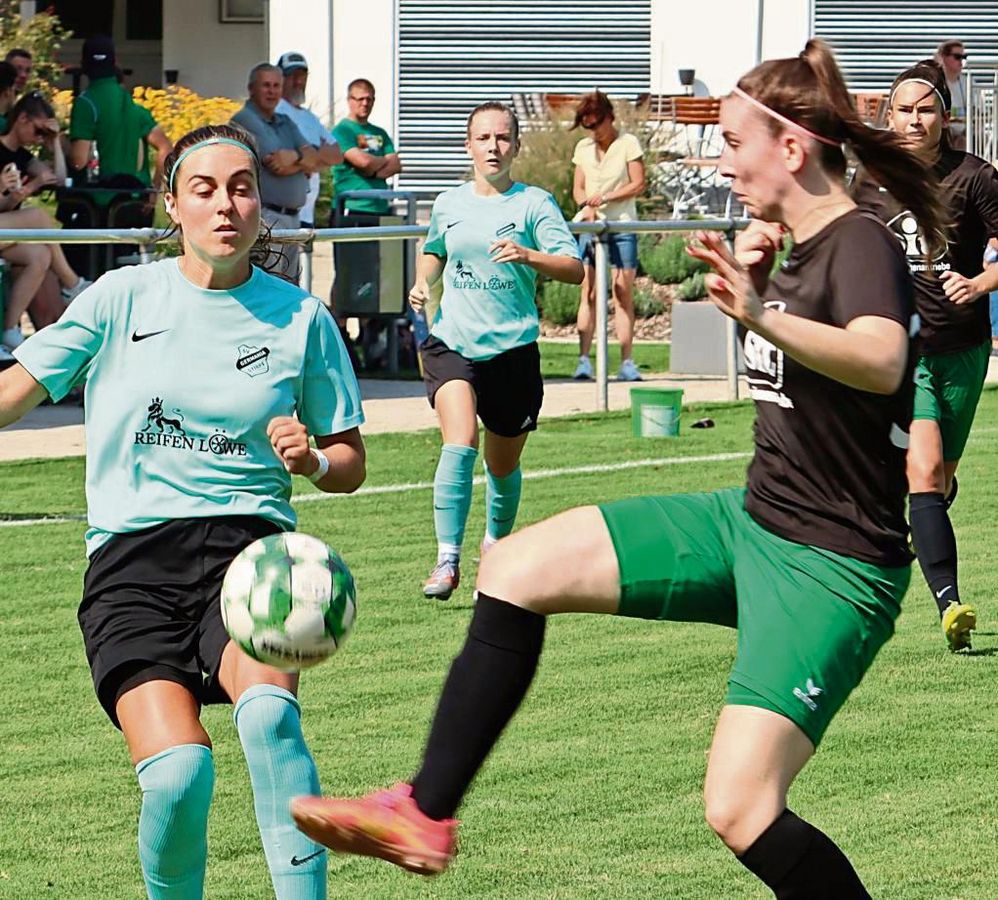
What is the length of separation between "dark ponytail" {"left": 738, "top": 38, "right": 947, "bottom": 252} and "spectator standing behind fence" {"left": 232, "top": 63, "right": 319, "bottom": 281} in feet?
35.7

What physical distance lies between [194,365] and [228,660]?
2.38ft

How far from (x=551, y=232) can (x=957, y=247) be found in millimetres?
1944

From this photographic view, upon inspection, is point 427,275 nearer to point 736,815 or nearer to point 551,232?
point 551,232

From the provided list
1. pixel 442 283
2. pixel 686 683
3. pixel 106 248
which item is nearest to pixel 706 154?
pixel 106 248

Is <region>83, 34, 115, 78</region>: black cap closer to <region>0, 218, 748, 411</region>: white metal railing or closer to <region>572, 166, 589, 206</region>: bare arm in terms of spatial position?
<region>0, 218, 748, 411</region>: white metal railing

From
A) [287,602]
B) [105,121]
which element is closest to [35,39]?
[105,121]

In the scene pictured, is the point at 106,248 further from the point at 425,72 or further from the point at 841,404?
the point at 425,72

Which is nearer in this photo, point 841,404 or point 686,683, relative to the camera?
point 841,404

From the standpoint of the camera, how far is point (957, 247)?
27.6ft

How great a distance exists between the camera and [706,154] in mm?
27656

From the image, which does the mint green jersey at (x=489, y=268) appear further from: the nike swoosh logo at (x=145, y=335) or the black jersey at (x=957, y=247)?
the nike swoosh logo at (x=145, y=335)

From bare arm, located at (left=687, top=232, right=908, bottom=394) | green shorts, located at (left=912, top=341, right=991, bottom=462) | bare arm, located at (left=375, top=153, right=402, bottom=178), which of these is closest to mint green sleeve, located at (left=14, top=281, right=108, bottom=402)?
bare arm, located at (left=687, top=232, right=908, bottom=394)

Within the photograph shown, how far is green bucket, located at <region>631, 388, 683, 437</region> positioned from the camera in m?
14.0

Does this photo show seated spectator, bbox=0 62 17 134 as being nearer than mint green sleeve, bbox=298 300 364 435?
No
